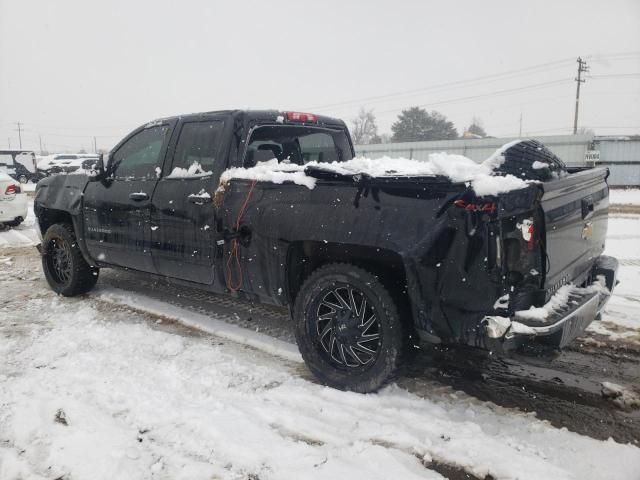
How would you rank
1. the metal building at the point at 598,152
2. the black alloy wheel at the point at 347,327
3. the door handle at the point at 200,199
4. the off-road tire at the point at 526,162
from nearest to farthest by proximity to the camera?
the off-road tire at the point at 526,162
the black alloy wheel at the point at 347,327
the door handle at the point at 200,199
the metal building at the point at 598,152

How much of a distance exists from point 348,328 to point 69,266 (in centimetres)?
379

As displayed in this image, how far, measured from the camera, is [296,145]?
4.33 meters

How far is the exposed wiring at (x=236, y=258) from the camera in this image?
3.54 meters

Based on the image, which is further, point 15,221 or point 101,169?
point 15,221

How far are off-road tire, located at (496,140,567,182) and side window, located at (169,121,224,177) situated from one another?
7.34 feet

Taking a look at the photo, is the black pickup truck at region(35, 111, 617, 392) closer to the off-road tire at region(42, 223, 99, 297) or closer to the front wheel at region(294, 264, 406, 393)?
the front wheel at region(294, 264, 406, 393)

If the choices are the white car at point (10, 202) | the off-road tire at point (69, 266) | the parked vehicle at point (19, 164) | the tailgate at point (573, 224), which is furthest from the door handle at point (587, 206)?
the parked vehicle at point (19, 164)

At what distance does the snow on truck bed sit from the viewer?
247cm

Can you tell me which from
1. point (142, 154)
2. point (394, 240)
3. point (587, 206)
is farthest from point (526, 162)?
point (142, 154)

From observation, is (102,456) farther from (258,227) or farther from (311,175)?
(311,175)

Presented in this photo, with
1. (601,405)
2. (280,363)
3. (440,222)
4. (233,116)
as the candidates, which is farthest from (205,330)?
(601,405)

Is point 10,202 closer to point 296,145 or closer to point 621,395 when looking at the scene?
point 296,145

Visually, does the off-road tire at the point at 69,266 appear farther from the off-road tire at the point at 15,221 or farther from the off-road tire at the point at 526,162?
the off-road tire at the point at 15,221

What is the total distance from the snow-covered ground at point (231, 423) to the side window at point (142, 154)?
1.54 metres
